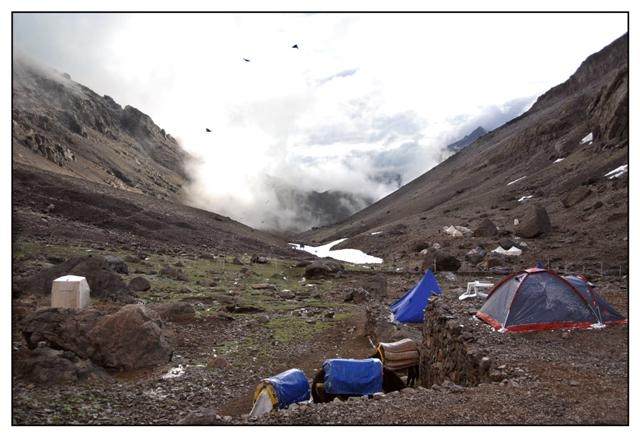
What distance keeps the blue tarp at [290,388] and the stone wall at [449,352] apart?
365cm

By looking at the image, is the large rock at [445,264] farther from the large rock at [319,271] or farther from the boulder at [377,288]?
the boulder at [377,288]

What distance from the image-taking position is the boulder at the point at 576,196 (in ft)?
163

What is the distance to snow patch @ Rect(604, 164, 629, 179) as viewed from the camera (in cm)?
4923

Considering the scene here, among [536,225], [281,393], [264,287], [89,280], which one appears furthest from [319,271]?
[281,393]

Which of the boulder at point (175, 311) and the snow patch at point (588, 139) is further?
the snow patch at point (588, 139)

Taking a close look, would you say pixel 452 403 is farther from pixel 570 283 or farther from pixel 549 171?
pixel 549 171

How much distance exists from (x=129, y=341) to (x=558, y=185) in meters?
59.1

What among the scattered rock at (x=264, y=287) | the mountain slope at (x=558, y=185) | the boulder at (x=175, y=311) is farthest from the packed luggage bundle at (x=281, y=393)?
the mountain slope at (x=558, y=185)

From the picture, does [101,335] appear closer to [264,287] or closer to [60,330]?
[60,330]

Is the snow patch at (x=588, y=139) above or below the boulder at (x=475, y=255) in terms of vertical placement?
above

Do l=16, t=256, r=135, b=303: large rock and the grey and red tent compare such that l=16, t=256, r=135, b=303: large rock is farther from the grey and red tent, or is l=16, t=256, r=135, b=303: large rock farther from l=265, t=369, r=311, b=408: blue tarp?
the grey and red tent

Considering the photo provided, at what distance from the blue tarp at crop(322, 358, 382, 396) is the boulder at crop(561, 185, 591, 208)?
1798 inches

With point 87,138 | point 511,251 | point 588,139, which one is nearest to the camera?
point 511,251

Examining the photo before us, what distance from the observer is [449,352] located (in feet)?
42.2
